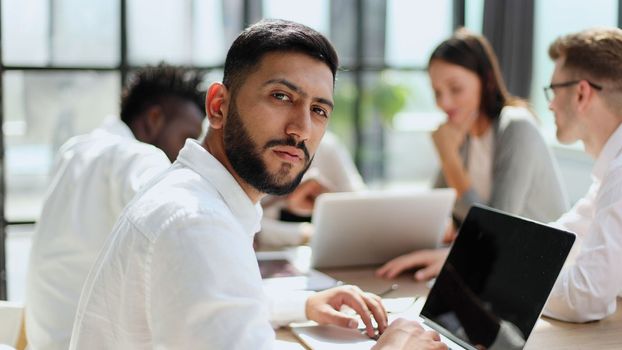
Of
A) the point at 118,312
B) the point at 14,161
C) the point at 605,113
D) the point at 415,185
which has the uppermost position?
the point at 605,113

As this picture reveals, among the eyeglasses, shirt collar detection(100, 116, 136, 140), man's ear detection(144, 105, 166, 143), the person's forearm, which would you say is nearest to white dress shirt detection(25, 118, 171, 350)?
shirt collar detection(100, 116, 136, 140)

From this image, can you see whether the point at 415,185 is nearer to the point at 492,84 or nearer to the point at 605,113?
the point at 492,84

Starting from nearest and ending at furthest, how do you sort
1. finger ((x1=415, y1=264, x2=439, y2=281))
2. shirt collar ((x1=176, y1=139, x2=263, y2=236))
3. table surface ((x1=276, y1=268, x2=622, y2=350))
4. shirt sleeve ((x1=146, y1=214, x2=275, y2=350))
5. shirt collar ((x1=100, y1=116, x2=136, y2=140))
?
shirt sleeve ((x1=146, y1=214, x2=275, y2=350)), shirt collar ((x1=176, y1=139, x2=263, y2=236)), table surface ((x1=276, y1=268, x2=622, y2=350)), finger ((x1=415, y1=264, x2=439, y2=281)), shirt collar ((x1=100, y1=116, x2=136, y2=140))

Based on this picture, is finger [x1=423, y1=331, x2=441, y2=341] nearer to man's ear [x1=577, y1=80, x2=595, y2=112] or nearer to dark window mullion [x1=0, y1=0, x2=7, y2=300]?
man's ear [x1=577, y1=80, x2=595, y2=112]

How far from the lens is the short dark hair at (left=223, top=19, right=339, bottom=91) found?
1500mm

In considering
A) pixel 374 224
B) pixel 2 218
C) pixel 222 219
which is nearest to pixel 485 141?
pixel 374 224

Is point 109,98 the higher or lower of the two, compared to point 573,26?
lower

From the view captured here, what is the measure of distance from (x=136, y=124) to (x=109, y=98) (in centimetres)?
118

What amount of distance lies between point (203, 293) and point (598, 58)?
1.34 metres

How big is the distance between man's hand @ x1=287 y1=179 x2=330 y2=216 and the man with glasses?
119 centimetres

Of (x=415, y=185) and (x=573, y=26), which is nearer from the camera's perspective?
(x=415, y=185)

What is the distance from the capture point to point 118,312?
1.37 m

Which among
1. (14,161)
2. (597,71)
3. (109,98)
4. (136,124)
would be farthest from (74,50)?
(597,71)

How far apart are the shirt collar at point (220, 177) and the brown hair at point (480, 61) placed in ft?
6.37
